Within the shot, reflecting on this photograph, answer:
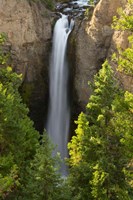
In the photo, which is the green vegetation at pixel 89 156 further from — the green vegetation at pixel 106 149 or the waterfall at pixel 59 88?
the waterfall at pixel 59 88

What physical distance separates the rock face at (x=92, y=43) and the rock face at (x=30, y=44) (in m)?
3.83

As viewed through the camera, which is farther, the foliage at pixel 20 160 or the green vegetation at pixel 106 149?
the foliage at pixel 20 160

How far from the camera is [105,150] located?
1600cm

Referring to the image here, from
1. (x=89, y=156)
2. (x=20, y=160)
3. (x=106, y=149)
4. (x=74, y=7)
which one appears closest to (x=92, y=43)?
(x=74, y=7)

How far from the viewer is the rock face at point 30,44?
96.4 feet

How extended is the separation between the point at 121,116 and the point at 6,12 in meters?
20.0

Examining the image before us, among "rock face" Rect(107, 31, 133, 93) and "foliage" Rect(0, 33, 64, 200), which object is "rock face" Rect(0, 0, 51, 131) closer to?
"rock face" Rect(107, 31, 133, 93)

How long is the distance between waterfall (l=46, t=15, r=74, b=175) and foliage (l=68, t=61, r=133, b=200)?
38.5 feet

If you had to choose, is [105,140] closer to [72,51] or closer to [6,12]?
[72,51]

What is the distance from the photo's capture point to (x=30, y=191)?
15234 millimetres

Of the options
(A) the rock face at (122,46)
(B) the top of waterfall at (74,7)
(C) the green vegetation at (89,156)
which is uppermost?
(B) the top of waterfall at (74,7)

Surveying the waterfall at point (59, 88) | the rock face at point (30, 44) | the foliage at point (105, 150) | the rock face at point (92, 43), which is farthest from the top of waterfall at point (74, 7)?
the foliage at point (105, 150)

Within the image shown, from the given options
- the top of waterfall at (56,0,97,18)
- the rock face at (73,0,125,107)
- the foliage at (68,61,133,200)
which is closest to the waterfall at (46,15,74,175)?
the top of waterfall at (56,0,97,18)

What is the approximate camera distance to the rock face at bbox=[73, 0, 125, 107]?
89.7 feet
